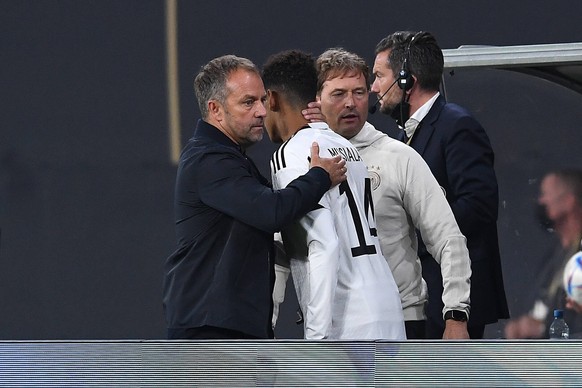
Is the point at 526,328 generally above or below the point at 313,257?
below

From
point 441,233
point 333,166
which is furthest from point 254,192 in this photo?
point 441,233

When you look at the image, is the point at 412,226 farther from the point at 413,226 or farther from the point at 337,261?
the point at 337,261

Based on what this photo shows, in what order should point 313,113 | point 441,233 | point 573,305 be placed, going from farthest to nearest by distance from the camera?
1. point 573,305
2. point 441,233
3. point 313,113

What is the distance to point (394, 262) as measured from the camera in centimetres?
321

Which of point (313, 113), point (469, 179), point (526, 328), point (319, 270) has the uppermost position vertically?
point (313, 113)

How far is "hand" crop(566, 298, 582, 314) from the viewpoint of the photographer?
4.60 metres

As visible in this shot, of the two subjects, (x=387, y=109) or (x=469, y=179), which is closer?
(x=469, y=179)

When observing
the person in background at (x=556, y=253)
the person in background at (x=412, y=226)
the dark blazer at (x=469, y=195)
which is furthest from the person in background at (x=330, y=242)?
the person in background at (x=556, y=253)

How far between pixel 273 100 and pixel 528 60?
1.59 meters

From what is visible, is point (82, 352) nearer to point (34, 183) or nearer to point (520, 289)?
point (520, 289)

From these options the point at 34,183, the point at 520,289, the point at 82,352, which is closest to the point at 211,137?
the point at 82,352

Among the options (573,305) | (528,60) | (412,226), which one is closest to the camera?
(412,226)

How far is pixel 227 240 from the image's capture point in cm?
→ 281

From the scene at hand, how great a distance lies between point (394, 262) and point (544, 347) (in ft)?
2.78
